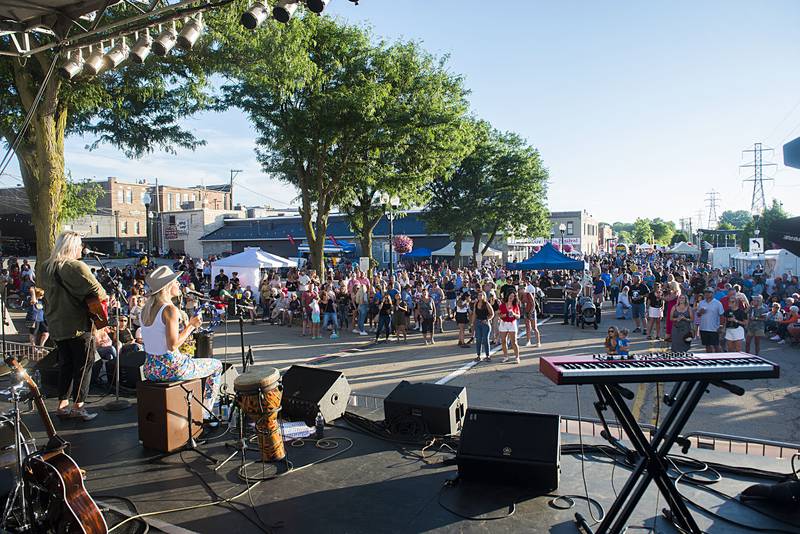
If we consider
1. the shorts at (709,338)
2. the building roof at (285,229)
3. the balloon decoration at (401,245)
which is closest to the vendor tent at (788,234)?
the shorts at (709,338)

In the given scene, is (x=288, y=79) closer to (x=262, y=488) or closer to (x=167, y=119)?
(x=167, y=119)

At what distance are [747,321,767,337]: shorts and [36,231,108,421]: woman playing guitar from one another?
12903 mm

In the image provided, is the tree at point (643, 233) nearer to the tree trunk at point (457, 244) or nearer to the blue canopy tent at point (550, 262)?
the tree trunk at point (457, 244)

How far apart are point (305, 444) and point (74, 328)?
2.70m

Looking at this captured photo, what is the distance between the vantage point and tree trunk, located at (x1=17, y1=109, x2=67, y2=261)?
29.7 ft

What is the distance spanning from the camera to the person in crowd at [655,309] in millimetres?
13953

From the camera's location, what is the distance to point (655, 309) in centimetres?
1395

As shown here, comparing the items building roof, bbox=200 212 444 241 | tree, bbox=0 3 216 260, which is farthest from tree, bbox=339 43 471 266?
building roof, bbox=200 212 444 241

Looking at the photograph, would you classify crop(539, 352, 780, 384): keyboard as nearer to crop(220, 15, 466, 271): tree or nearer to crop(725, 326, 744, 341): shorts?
crop(725, 326, 744, 341): shorts

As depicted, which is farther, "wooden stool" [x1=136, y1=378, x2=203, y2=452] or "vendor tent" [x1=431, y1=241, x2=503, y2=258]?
"vendor tent" [x1=431, y1=241, x2=503, y2=258]

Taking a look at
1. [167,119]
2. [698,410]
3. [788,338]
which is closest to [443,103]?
[167,119]

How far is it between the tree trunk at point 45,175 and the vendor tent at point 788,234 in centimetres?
1122

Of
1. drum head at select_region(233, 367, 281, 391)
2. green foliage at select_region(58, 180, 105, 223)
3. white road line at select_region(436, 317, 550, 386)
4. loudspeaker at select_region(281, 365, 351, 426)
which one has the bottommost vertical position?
white road line at select_region(436, 317, 550, 386)

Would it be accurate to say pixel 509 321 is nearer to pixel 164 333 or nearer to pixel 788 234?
pixel 788 234
